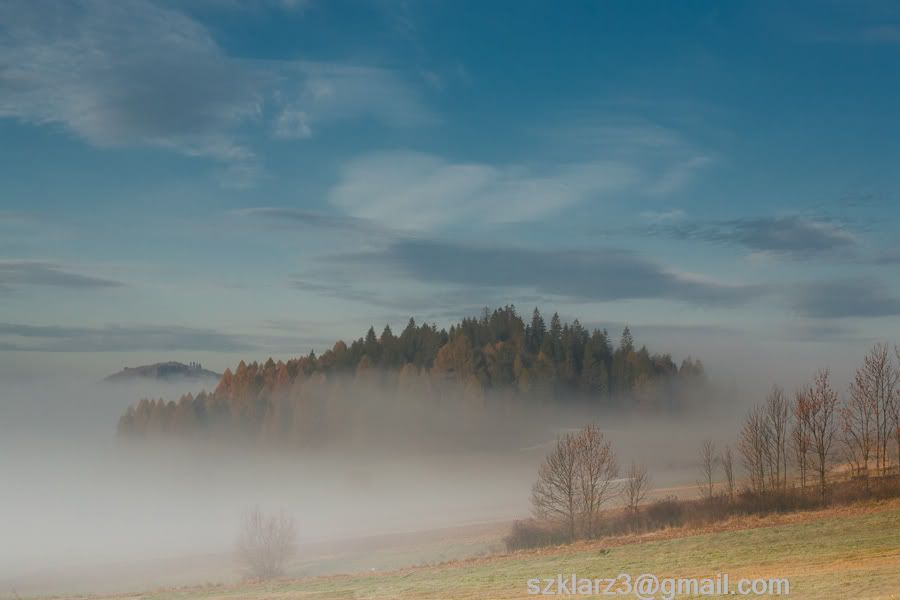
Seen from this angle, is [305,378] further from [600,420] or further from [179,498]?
[600,420]

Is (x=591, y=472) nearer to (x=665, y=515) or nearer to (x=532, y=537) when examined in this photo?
(x=665, y=515)

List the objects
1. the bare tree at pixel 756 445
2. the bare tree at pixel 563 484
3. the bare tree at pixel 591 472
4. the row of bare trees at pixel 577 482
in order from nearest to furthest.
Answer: the row of bare trees at pixel 577 482
the bare tree at pixel 563 484
the bare tree at pixel 591 472
the bare tree at pixel 756 445

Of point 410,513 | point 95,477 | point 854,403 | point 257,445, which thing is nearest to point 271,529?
point 410,513

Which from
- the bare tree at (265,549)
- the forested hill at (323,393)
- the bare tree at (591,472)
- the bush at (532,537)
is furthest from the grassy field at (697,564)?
the forested hill at (323,393)

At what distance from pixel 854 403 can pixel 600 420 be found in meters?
113

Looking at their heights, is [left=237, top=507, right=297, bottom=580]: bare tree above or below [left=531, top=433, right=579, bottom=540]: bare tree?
below

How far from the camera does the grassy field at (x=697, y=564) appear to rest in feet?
96.6

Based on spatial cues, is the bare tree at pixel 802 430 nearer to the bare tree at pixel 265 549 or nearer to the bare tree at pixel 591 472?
the bare tree at pixel 591 472

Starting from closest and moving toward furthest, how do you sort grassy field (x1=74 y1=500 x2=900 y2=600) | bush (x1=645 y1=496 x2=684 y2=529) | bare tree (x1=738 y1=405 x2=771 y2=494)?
grassy field (x1=74 y1=500 x2=900 y2=600), bush (x1=645 y1=496 x2=684 y2=529), bare tree (x1=738 y1=405 x2=771 y2=494)

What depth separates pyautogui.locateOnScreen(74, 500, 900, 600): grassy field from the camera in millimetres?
29453

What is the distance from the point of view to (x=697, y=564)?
35.8m

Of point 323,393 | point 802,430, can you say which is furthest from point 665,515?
point 323,393

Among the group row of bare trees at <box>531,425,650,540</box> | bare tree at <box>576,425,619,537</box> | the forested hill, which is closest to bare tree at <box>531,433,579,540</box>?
row of bare trees at <box>531,425,650,540</box>

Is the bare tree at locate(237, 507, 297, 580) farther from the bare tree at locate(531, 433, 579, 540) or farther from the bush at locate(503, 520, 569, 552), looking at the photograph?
the bare tree at locate(531, 433, 579, 540)
